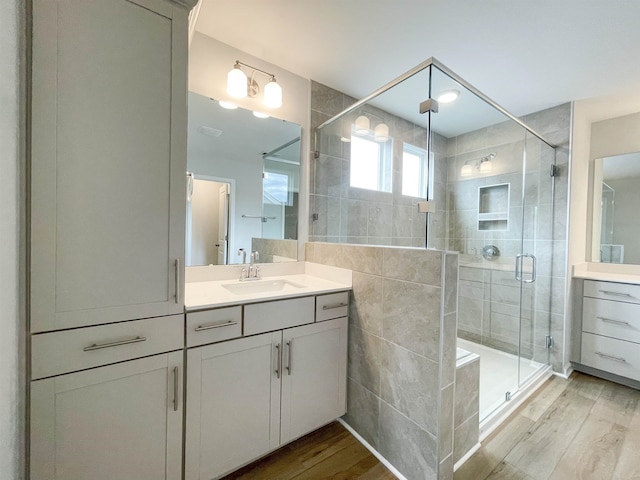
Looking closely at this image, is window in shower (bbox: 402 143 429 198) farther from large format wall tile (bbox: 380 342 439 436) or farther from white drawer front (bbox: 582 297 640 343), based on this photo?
white drawer front (bbox: 582 297 640 343)

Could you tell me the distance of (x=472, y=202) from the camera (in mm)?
2920

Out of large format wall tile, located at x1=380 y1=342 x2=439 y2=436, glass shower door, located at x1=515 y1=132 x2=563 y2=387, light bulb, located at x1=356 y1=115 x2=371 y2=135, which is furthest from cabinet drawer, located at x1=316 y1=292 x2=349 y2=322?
glass shower door, located at x1=515 y1=132 x2=563 y2=387

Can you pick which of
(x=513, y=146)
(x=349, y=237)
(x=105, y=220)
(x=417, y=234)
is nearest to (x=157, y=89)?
(x=105, y=220)

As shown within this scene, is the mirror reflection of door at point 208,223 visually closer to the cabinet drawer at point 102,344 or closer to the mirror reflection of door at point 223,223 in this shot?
the mirror reflection of door at point 223,223

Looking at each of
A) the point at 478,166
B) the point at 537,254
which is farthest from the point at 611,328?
the point at 478,166

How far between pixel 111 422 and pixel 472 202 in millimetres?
3323

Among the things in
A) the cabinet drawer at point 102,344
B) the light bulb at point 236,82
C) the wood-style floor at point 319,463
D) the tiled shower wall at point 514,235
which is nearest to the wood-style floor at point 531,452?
the wood-style floor at point 319,463

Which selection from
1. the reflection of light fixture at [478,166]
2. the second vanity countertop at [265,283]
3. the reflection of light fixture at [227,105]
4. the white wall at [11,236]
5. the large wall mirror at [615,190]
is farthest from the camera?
the reflection of light fixture at [478,166]

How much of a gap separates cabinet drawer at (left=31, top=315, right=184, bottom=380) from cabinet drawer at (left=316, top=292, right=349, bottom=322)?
0.74 metres

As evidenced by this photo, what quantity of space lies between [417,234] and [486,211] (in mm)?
1613

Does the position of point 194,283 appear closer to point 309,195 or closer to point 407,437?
point 309,195

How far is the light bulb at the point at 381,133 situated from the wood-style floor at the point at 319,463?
248 cm

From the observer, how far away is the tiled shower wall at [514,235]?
2.47 metres

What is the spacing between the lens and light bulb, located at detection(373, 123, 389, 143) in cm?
260
